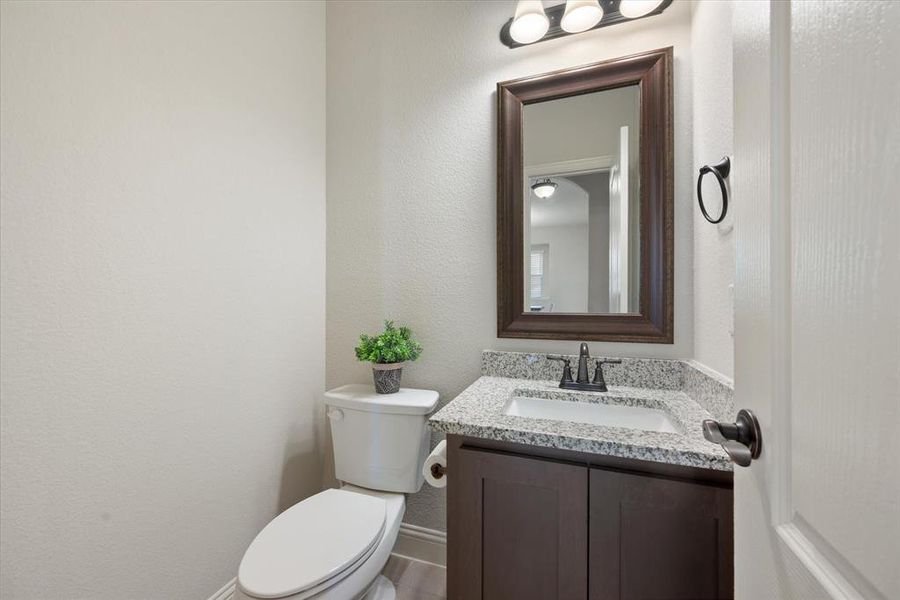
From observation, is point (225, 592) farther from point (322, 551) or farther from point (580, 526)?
point (580, 526)

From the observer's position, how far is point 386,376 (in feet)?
4.71

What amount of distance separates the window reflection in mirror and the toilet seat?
2.99ft

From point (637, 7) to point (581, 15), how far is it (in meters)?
0.18

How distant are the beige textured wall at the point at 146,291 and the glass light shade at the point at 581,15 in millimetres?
1135

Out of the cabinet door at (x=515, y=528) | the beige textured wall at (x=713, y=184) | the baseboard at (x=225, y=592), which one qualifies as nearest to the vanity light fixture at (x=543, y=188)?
the beige textured wall at (x=713, y=184)

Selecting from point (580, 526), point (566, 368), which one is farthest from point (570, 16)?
point (580, 526)

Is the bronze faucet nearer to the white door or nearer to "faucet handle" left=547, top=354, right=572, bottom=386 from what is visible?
"faucet handle" left=547, top=354, right=572, bottom=386

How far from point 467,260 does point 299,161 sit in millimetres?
864

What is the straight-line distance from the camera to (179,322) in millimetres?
1130

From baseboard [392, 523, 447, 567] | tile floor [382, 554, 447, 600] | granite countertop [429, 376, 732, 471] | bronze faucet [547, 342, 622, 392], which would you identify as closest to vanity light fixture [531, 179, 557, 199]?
bronze faucet [547, 342, 622, 392]

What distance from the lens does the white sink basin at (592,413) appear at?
3.62 feet

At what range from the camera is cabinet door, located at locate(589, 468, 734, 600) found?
2.44ft

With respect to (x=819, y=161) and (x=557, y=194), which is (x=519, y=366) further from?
(x=819, y=161)

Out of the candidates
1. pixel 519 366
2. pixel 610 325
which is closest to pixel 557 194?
pixel 610 325
